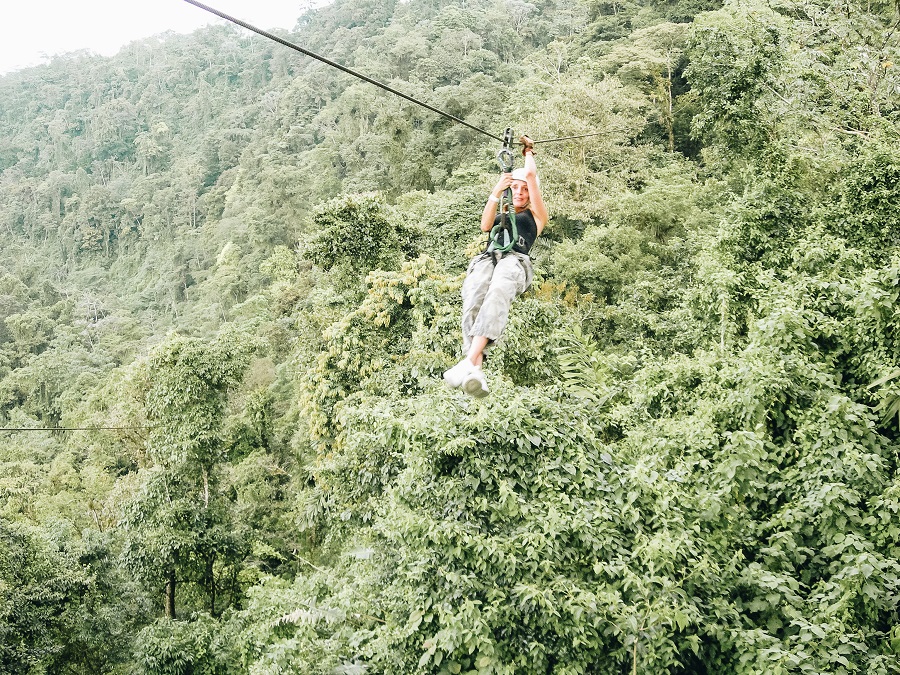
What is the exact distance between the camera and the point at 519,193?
3668 mm

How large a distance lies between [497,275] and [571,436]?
1.93 m

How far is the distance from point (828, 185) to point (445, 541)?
6.70m

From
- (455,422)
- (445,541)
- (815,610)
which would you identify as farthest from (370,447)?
(815,610)

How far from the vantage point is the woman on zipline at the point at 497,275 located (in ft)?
11.5

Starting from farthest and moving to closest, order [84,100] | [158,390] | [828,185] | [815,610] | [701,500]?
1. [84,100]
2. [158,390]
3. [828,185]
4. [701,500]
5. [815,610]

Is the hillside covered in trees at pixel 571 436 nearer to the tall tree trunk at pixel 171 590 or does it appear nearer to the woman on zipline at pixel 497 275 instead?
the tall tree trunk at pixel 171 590

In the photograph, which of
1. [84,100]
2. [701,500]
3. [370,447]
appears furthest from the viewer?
[84,100]

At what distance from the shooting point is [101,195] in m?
44.3

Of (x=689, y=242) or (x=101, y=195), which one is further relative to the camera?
(x=101, y=195)

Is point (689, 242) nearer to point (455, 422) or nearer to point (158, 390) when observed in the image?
point (455, 422)

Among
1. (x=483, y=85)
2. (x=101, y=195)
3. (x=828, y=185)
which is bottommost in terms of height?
(x=101, y=195)

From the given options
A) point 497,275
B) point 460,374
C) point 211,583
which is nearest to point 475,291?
point 497,275

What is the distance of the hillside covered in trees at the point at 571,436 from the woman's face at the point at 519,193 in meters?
1.78

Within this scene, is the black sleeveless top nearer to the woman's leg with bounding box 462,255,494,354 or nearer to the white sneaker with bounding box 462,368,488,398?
the woman's leg with bounding box 462,255,494,354
